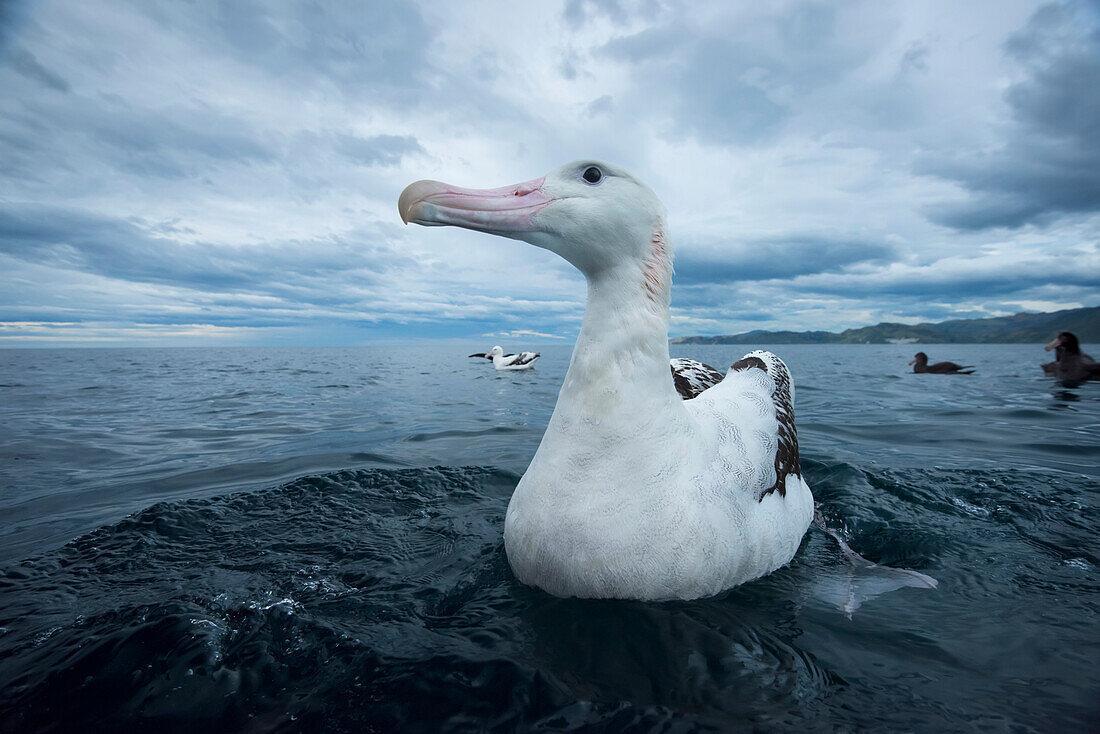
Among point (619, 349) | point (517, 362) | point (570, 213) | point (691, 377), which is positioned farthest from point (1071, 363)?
point (570, 213)

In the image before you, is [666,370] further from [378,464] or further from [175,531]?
[378,464]

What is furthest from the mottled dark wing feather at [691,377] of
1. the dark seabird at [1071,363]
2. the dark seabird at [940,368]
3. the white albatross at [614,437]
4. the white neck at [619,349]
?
the dark seabird at [940,368]

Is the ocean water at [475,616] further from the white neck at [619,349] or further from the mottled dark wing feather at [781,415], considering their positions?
the white neck at [619,349]

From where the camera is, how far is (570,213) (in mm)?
2947

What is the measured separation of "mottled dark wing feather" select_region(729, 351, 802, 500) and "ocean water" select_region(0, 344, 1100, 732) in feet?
2.02

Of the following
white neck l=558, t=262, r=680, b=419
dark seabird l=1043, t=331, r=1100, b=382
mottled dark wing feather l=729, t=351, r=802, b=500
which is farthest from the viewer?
dark seabird l=1043, t=331, r=1100, b=382

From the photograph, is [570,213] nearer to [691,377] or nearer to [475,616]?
[475,616]

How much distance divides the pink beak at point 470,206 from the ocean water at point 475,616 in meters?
2.25

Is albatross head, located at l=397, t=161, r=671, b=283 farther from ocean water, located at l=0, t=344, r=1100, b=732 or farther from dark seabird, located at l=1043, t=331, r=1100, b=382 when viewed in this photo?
dark seabird, located at l=1043, t=331, r=1100, b=382

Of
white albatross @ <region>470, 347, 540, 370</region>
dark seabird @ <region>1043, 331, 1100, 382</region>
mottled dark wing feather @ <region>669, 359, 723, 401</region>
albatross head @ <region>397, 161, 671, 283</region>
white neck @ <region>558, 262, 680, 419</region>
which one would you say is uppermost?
albatross head @ <region>397, 161, 671, 283</region>

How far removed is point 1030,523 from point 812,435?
4.74m

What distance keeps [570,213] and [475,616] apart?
7.93 ft

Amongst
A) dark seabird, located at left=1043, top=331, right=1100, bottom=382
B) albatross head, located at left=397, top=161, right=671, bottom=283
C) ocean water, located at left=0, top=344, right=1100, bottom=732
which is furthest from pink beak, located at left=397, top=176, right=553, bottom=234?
dark seabird, located at left=1043, top=331, right=1100, bottom=382

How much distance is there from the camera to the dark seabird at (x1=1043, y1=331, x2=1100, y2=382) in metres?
16.5
